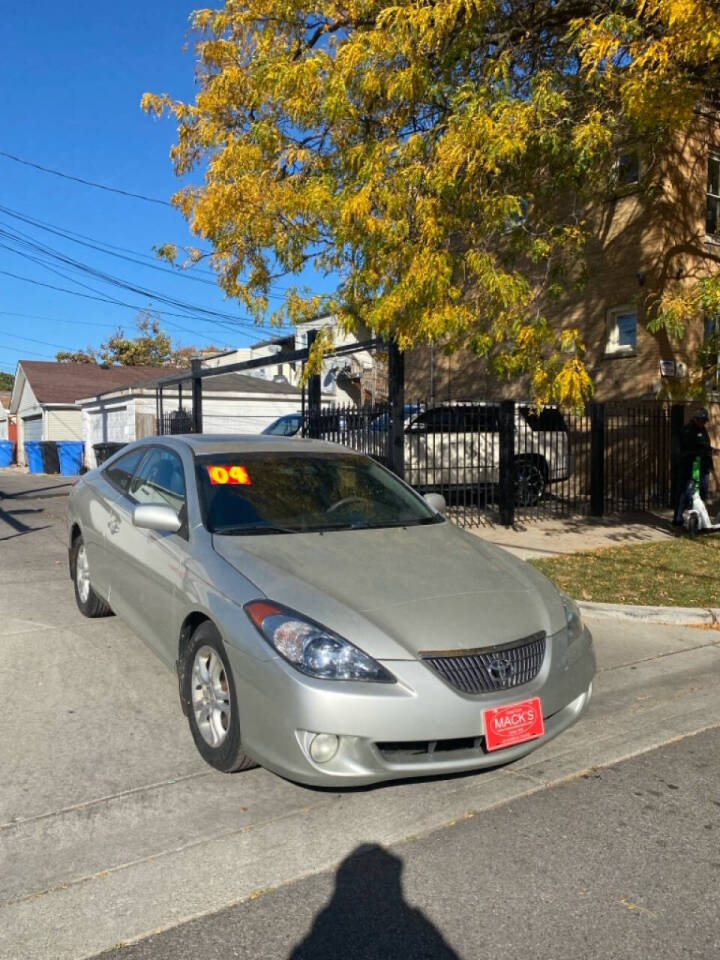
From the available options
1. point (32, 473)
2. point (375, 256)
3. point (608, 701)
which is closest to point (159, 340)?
point (32, 473)

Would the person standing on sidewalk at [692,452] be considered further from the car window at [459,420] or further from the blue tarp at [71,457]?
the blue tarp at [71,457]

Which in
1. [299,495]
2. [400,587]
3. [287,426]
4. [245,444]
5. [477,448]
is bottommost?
[400,587]

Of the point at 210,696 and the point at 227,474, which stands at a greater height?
the point at 227,474

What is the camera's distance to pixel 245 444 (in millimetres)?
5191

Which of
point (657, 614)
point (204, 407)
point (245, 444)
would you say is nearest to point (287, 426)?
point (204, 407)

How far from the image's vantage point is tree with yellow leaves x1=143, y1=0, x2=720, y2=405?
820 cm

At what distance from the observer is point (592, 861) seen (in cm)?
303

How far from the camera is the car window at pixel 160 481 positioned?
4734 mm

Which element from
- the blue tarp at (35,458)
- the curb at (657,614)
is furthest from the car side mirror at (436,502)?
the blue tarp at (35,458)

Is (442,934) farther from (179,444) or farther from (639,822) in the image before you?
(179,444)

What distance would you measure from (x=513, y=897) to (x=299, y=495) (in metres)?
2.55

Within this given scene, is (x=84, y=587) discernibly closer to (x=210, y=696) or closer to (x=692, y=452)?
(x=210, y=696)

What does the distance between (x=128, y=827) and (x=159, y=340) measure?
62.1 metres

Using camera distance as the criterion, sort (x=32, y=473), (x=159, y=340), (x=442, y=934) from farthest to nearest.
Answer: (x=159, y=340)
(x=32, y=473)
(x=442, y=934)
